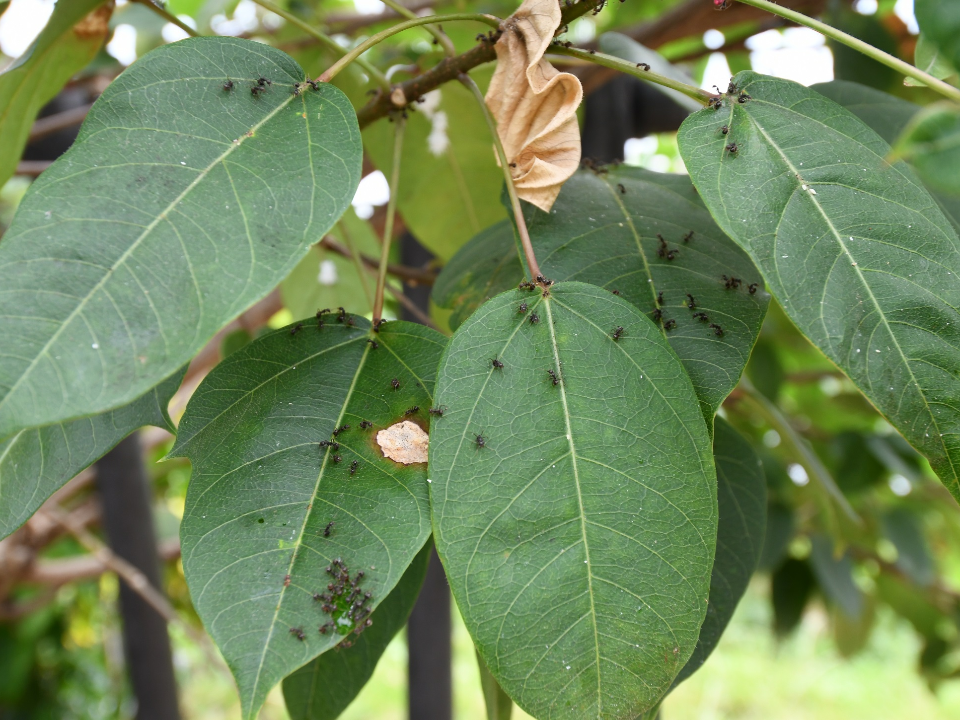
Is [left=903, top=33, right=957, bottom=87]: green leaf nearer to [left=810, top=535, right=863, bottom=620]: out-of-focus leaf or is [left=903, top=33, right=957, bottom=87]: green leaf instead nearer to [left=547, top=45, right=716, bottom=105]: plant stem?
[left=547, top=45, right=716, bottom=105]: plant stem

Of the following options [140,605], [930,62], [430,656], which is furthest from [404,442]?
[140,605]

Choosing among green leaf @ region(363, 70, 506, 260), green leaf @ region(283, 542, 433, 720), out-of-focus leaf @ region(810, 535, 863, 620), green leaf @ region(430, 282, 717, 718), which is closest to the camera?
green leaf @ region(430, 282, 717, 718)

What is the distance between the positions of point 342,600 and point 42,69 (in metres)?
0.59

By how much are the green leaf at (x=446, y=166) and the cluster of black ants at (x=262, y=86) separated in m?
0.41

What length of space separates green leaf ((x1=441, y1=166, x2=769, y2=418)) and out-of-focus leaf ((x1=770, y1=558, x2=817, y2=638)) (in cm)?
133

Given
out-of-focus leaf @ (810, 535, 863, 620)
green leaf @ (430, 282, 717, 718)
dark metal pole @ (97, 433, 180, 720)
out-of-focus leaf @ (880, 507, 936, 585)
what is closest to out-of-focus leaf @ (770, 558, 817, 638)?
out-of-focus leaf @ (810, 535, 863, 620)

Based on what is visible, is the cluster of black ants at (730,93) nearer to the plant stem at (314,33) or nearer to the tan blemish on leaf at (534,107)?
the tan blemish on leaf at (534,107)

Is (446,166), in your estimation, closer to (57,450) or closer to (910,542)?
(57,450)

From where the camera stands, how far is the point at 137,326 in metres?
0.41

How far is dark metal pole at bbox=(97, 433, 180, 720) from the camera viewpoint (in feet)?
4.28

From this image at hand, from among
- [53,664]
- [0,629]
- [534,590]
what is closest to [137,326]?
[534,590]

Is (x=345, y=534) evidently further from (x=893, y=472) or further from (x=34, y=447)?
(x=893, y=472)

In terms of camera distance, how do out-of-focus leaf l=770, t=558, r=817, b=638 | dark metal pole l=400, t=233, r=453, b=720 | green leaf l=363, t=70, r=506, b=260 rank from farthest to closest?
out-of-focus leaf l=770, t=558, r=817, b=638 < dark metal pole l=400, t=233, r=453, b=720 < green leaf l=363, t=70, r=506, b=260

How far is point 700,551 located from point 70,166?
46cm
